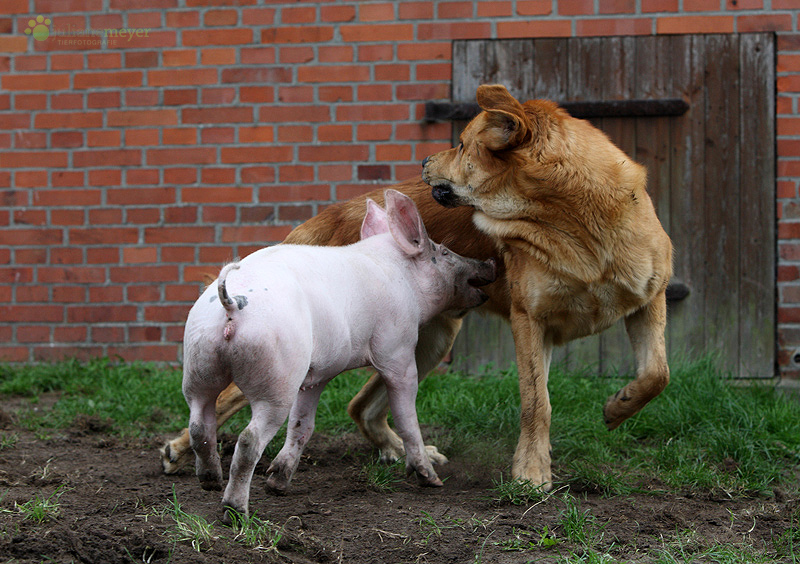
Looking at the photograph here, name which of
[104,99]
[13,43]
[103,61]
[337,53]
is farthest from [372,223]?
[13,43]

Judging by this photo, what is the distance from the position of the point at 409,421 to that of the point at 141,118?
4.11 metres

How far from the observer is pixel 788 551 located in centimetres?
287

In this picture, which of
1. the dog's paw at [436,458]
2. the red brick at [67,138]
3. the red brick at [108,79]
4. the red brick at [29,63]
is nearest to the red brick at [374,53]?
the red brick at [108,79]

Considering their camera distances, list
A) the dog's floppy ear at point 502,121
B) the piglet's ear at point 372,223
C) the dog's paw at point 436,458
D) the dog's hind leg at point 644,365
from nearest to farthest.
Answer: the dog's floppy ear at point 502,121, the dog's hind leg at point 644,365, the piglet's ear at point 372,223, the dog's paw at point 436,458

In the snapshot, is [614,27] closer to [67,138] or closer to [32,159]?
[67,138]

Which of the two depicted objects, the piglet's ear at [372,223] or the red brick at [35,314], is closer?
the piglet's ear at [372,223]

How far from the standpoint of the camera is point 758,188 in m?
5.93

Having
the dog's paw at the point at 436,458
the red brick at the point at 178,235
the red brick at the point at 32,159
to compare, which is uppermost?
the red brick at the point at 32,159

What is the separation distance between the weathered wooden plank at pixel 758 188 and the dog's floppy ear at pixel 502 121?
3.01m

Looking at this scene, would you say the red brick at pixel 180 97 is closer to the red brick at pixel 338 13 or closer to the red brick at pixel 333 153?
the red brick at pixel 333 153

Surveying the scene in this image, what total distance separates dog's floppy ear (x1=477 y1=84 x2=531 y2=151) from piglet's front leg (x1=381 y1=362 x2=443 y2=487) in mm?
1129


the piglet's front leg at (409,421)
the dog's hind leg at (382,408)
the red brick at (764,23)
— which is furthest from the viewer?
the red brick at (764,23)

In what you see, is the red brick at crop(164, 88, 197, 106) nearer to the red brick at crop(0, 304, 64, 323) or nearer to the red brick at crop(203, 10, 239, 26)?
the red brick at crop(203, 10, 239, 26)

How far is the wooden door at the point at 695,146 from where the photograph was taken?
19.5 ft
